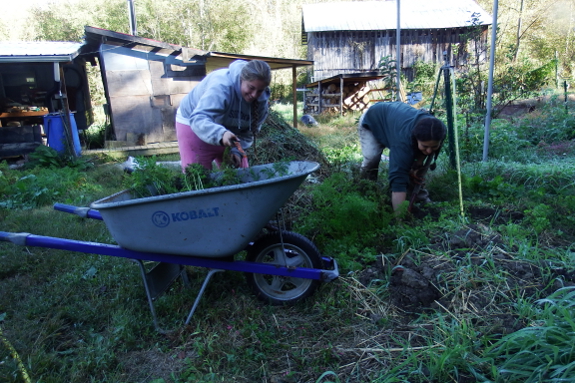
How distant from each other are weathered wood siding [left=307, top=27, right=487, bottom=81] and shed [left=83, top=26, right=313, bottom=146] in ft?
38.6

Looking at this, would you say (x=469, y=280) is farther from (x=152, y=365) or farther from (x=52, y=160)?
(x=52, y=160)

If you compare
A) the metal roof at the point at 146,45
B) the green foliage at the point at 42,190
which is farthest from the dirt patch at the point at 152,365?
the metal roof at the point at 146,45

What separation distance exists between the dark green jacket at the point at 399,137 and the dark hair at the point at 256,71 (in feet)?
4.37

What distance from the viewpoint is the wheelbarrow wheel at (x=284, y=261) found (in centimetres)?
268

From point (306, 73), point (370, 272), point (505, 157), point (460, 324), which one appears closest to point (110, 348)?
point (370, 272)

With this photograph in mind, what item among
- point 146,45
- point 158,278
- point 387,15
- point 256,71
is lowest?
point 158,278

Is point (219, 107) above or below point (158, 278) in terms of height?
above

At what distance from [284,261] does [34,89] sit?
39.6ft

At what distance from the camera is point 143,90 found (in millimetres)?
9953

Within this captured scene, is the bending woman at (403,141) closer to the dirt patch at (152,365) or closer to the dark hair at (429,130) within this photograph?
the dark hair at (429,130)

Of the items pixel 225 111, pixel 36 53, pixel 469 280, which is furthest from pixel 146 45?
pixel 469 280

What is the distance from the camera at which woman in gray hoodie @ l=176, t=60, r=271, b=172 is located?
9.00 ft

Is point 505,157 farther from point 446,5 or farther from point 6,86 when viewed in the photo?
point 446,5

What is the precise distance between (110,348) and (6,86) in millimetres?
11891
